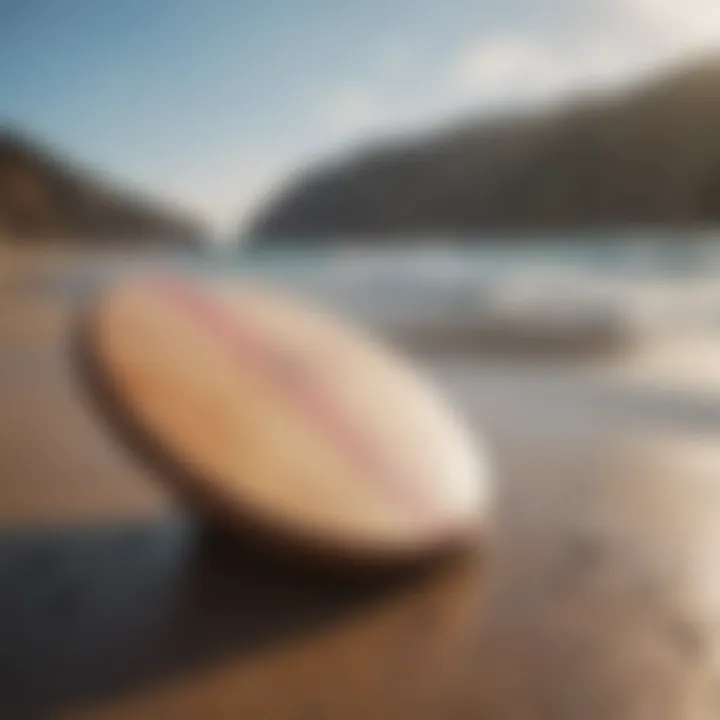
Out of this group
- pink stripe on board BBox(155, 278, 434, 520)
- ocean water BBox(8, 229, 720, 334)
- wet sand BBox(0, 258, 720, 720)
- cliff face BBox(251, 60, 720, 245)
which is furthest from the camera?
cliff face BBox(251, 60, 720, 245)

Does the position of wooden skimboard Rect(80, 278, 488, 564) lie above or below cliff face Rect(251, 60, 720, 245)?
below

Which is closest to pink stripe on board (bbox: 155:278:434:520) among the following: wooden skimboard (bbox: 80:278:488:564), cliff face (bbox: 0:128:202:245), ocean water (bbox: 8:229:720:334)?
wooden skimboard (bbox: 80:278:488:564)

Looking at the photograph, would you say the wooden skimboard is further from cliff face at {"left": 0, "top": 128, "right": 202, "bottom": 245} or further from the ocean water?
cliff face at {"left": 0, "top": 128, "right": 202, "bottom": 245}

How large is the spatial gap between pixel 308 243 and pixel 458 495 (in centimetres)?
187

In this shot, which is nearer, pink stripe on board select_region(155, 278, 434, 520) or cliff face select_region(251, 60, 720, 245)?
pink stripe on board select_region(155, 278, 434, 520)

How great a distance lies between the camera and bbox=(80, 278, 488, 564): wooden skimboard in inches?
24.1

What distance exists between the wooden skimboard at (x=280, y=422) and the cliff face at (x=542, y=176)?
1285 millimetres

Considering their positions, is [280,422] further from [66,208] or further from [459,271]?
[66,208]

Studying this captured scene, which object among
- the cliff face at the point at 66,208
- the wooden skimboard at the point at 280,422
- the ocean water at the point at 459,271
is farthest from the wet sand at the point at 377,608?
the cliff face at the point at 66,208

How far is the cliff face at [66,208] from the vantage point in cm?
217

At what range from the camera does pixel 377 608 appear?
26.4 inches

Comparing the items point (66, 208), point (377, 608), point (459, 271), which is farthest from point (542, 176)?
point (377, 608)

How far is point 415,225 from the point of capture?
287 cm

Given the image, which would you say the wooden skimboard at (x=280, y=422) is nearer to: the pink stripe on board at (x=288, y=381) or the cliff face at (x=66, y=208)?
the pink stripe on board at (x=288, y=381)
